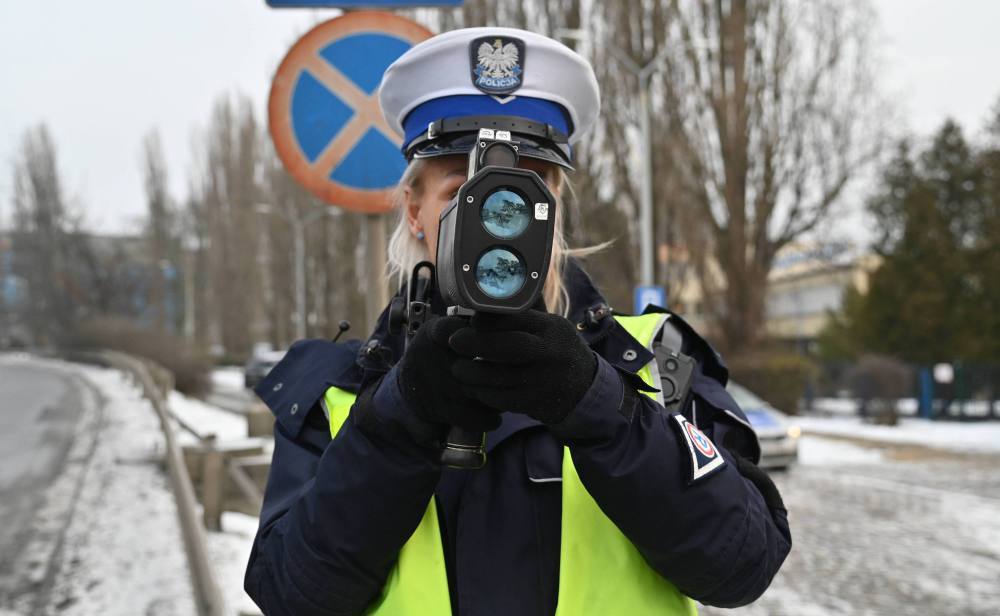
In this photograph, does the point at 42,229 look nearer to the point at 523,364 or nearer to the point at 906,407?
the point at 906,407

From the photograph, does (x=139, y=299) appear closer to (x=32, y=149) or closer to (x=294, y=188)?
(x=32, y=149)

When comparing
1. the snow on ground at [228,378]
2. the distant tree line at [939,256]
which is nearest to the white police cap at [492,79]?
the snow on ground at [228,378]

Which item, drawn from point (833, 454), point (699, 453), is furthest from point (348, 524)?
point (833, 454)

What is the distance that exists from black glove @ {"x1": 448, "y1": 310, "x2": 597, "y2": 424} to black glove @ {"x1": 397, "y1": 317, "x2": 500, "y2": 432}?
0.03 meters

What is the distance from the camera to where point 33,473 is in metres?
8.91

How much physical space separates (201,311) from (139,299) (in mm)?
5881

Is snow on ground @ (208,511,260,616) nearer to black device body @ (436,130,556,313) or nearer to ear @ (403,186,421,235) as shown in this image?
ear @ (403,186,421,235)

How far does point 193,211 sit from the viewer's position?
138 ft

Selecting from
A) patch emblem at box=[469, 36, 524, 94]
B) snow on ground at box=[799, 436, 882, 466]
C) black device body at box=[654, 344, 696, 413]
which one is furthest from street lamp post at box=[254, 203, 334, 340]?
black device body at box=[654, 344, 696, 413]

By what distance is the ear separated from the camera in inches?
61.4

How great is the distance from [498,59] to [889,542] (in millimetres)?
6941

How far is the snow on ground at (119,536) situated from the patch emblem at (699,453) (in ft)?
12.9

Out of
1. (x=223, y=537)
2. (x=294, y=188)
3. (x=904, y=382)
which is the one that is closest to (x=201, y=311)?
(x=294, y=188)

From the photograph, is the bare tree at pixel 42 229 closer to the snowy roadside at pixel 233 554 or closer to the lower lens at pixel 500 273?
the snowy roadside at pixel 233 554
